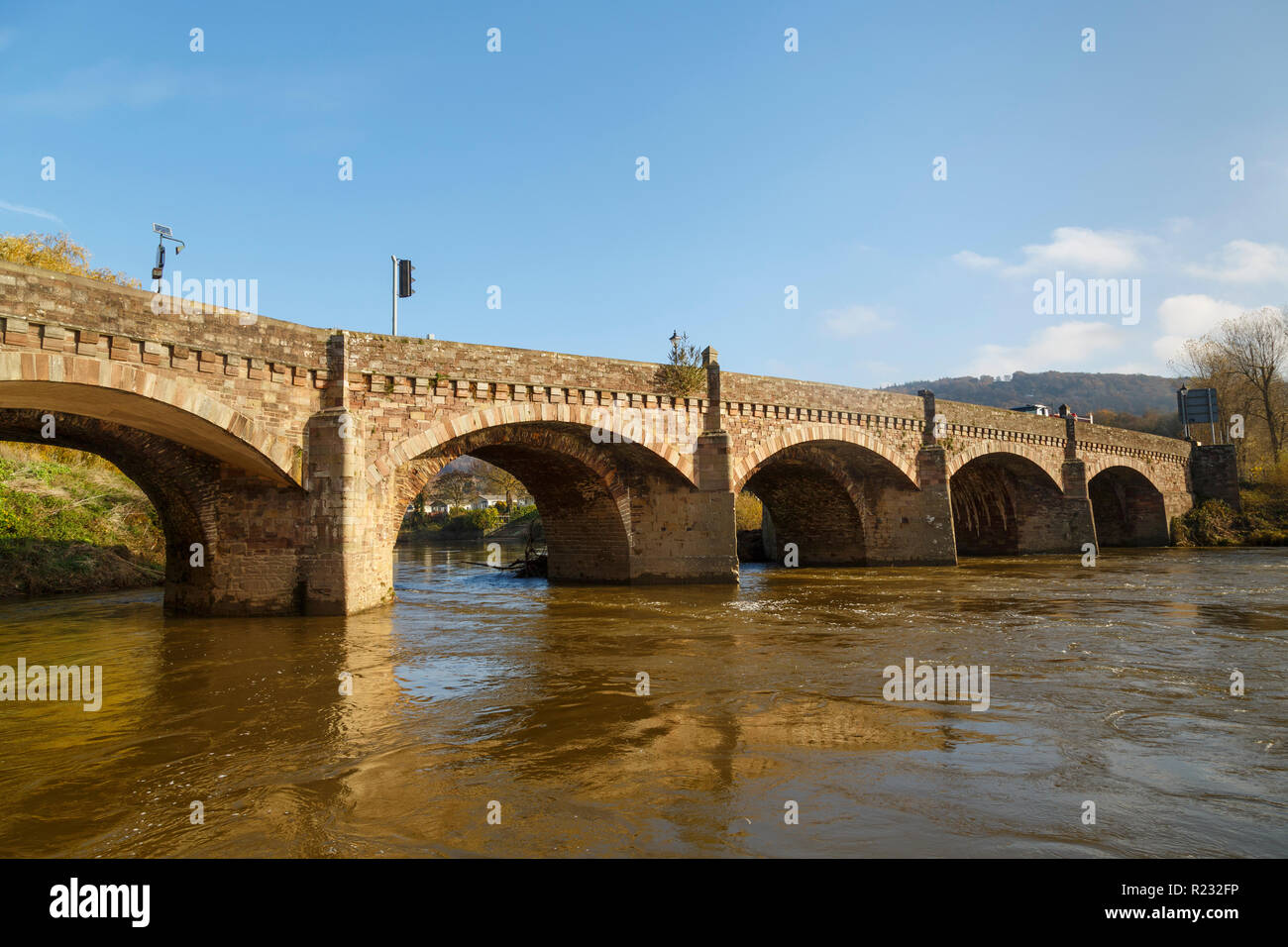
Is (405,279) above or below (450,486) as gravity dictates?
above

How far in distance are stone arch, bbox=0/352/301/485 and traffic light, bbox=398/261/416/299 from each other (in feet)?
14.0

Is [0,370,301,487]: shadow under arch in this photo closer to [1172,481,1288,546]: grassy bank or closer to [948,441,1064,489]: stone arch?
[948,441,1064,489]: stone arch

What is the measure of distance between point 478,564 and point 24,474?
14.6m

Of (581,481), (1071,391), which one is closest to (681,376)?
(581,481)

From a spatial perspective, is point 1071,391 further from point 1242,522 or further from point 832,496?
point 832,496

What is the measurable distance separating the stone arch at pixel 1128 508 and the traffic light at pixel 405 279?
35.2 m

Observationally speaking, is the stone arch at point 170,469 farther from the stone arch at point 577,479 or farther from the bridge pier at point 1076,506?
the bridge pier at point 1076,506

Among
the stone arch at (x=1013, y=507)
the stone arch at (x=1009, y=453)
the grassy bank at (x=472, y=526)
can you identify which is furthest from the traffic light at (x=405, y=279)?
the grassy bank at (x=472, y=526)

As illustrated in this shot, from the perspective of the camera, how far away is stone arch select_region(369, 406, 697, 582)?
15.7m

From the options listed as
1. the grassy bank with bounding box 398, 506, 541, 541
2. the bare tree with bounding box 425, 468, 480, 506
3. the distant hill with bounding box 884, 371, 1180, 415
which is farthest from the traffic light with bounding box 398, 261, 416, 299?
the distant hill with bounding box 884, 371, 1180, 415

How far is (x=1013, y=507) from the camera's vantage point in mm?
32156

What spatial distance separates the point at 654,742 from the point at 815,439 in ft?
54.8

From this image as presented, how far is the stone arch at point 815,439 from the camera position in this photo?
1953 cm
